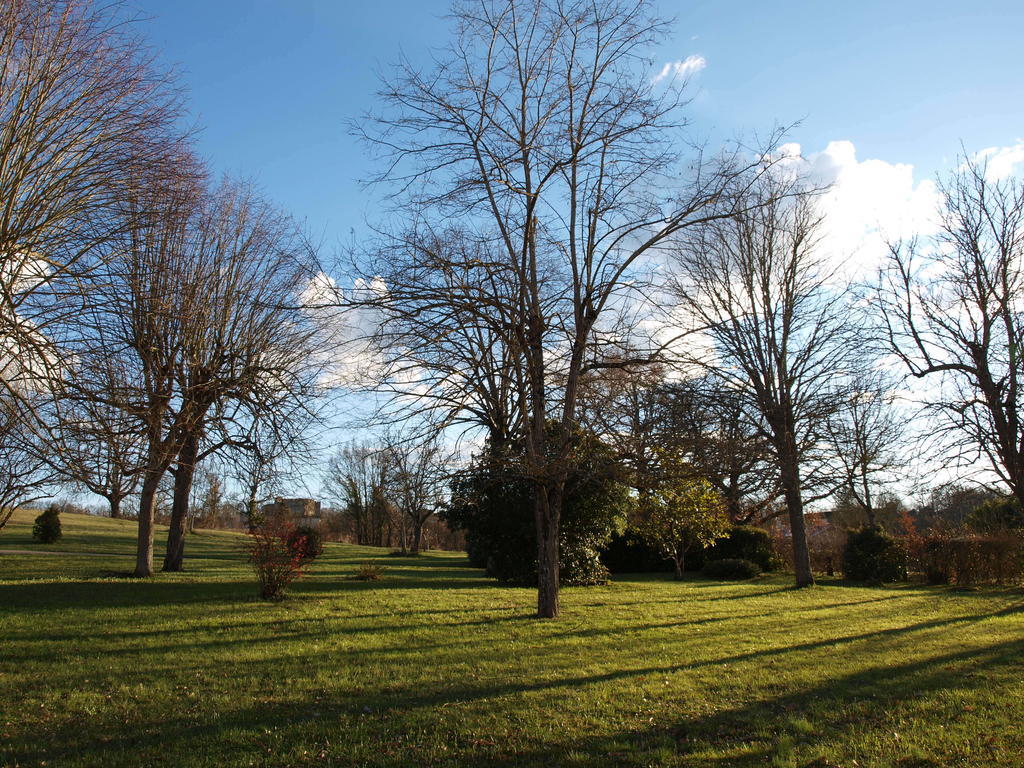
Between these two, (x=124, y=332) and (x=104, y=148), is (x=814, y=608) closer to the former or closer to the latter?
(x=124, y=332)

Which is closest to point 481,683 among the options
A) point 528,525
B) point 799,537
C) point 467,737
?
point 467,737

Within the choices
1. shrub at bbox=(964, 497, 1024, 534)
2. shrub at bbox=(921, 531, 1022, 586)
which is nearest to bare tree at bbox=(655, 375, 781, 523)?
shrub at bbox=(921, 531, 1022, 586)

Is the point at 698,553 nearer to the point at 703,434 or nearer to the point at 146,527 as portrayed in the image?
the point at 703,434

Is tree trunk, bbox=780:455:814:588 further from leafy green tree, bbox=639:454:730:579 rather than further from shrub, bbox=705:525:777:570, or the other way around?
shrub, bbox=705:525:777:570

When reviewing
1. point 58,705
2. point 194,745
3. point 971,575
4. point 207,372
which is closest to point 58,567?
point 207,372

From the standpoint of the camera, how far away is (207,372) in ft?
50.0

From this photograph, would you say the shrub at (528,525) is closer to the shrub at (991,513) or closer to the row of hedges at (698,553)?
the row of hedges at (698,553)

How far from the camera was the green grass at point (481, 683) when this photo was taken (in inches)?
191

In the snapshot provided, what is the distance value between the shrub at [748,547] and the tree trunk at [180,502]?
19112 mm

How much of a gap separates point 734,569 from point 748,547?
2644 millimetres

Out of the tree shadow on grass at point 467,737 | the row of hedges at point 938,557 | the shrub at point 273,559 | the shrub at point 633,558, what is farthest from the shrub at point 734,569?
the shrub at point 273,559

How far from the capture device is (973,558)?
748 inches

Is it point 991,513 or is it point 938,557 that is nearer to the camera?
point 938,557

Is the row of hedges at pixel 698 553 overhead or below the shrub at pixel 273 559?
below
